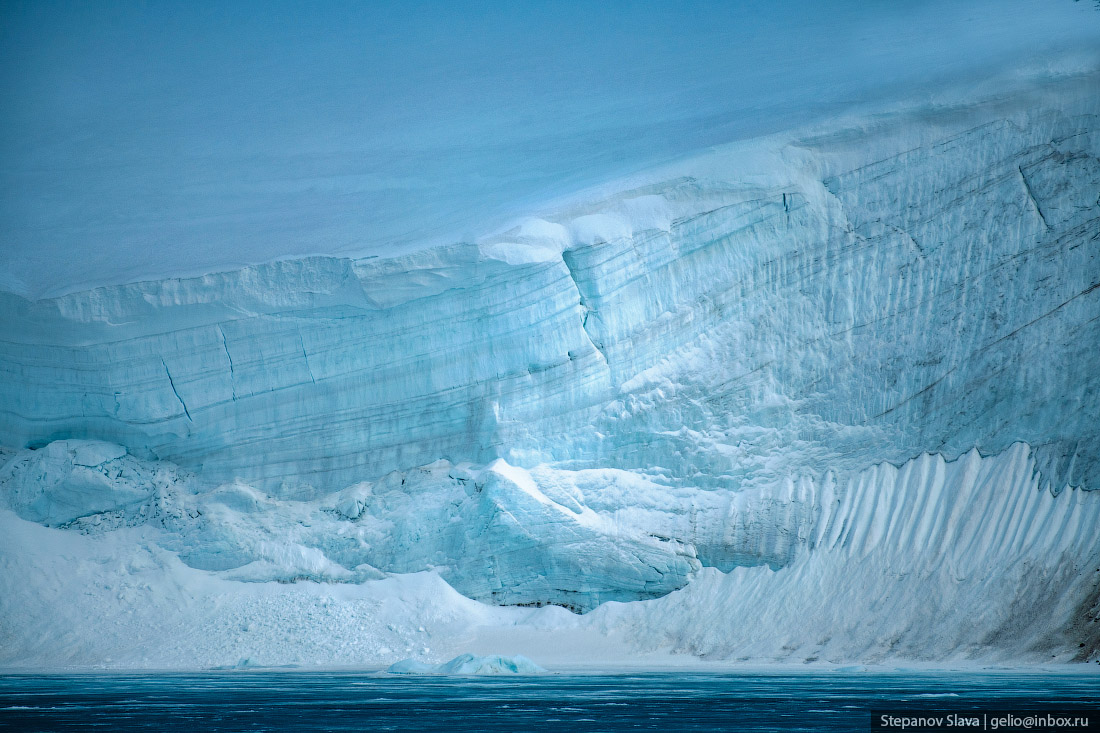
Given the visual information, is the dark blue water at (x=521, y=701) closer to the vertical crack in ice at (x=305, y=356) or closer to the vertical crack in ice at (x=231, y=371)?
the vertical crack in ice at (x=231, y=371)

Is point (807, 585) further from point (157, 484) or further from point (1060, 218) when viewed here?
point (157, 484)

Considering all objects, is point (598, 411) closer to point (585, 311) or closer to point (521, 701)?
point (585, 311)

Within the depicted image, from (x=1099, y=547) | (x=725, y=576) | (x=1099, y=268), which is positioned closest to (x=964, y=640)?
(x=1099, y=547)

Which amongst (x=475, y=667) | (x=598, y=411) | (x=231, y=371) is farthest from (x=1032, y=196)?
(x=231, y=371)

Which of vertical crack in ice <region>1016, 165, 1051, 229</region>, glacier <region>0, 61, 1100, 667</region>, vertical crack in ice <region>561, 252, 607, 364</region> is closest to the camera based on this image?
glacier <region>0, 61, 1100, 667</region>

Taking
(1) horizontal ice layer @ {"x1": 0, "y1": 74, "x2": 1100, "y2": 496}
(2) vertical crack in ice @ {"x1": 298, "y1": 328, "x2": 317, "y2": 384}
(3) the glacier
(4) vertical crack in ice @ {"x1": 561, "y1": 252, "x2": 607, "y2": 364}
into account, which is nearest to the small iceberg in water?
(3) the glacier

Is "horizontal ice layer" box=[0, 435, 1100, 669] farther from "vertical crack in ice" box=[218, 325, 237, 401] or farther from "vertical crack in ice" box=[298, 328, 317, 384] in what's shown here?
"vertical crack in ice" box=[298, 328, 317, 384]

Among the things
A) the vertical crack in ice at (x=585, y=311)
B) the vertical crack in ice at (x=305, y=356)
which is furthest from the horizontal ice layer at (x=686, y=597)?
the vertical crack in ice at (x=305, y=356)
